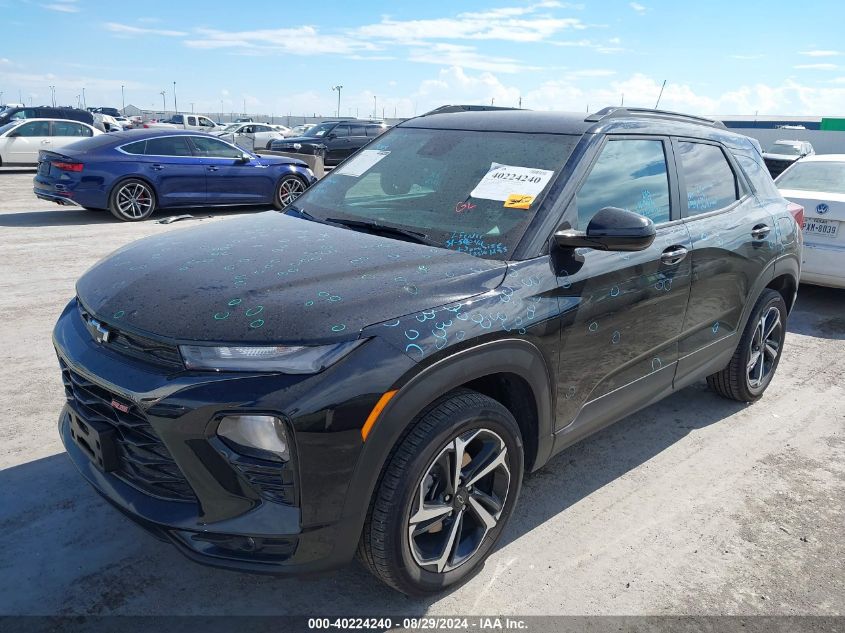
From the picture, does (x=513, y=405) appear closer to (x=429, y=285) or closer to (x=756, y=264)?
(x=429, y=285)

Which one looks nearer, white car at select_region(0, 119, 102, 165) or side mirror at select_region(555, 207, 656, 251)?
side mirror at select_region(555, 207, 656, 251)

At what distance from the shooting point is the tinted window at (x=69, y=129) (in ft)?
63.4

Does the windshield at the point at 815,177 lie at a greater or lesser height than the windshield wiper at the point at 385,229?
greater

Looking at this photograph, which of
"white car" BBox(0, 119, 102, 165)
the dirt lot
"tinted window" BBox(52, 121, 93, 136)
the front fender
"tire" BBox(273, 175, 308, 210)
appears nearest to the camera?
the front fender

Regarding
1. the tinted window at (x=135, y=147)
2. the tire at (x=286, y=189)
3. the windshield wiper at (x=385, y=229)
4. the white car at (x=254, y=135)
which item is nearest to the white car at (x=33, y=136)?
the tire at (x=286, y=189)

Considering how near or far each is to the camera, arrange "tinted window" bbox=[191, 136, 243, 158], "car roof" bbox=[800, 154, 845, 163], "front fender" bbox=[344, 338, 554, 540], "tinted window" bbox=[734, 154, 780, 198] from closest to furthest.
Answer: "front fender" bbox=[344, 338, 554, 540]
"tinted window" bbox=[734, 154, 780, 198]
"car roof" bbox=[800, 154, 845, 163]
"tinted window" bbox=[191, 136, 243, 158]

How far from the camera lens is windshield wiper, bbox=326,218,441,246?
3115 mm

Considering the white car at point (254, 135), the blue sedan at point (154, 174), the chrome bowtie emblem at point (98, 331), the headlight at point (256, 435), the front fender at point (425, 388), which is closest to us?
the headlight at point (256, 435)

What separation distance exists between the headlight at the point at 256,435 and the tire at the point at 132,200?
1010cm

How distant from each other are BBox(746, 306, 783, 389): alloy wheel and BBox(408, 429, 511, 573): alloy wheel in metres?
2.56

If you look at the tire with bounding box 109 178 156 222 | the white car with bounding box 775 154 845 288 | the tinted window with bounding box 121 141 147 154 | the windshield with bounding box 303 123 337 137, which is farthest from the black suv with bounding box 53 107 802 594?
the windshield with bounding box 303 123 337 137

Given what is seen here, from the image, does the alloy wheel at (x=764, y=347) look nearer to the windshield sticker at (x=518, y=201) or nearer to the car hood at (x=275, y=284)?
the windshield sticker at (x=518, y=201)

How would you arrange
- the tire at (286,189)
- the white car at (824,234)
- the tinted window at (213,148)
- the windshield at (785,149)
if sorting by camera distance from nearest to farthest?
1. the white car at (824,234)
2. the tinted window at (213,148)
3. the tire at (286,189)
4. the windshield at (785,149)

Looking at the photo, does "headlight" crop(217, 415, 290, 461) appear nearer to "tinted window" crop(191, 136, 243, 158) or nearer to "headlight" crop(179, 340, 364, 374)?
"headlight" crop(179, 340, 364, 374)
